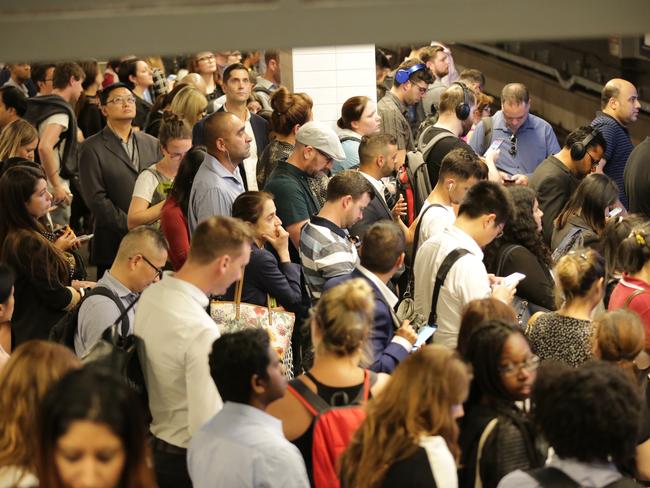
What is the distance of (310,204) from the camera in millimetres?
6332

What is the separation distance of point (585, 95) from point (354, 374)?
1388cm

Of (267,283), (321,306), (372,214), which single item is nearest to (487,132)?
(372,214)

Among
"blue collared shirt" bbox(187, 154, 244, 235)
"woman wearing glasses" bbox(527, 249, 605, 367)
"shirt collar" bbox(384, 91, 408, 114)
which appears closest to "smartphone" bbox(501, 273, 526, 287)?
"woman wearing glasses" bbox(527, 249, 605, 367)

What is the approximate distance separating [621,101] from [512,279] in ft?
11.7

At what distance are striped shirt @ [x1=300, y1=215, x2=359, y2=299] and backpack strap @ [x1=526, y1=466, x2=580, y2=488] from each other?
2.54 m

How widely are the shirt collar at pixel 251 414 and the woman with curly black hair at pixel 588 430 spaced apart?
75 cm

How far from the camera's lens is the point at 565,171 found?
23.7 feet

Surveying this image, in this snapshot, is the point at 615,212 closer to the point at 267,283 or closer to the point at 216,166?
the point at 267,283

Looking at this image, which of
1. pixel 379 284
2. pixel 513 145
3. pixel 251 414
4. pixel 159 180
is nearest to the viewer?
pixel 251 414

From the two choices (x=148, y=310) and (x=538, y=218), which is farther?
(x=538, y=218)

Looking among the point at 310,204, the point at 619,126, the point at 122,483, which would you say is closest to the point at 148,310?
the point at 122,483

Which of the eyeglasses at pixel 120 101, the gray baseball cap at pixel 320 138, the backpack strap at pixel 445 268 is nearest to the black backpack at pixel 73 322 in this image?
the backpack strap at pixel 445 268

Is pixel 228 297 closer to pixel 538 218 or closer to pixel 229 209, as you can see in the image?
pixel 229 209

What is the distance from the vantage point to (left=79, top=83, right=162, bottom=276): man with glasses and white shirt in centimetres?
732
